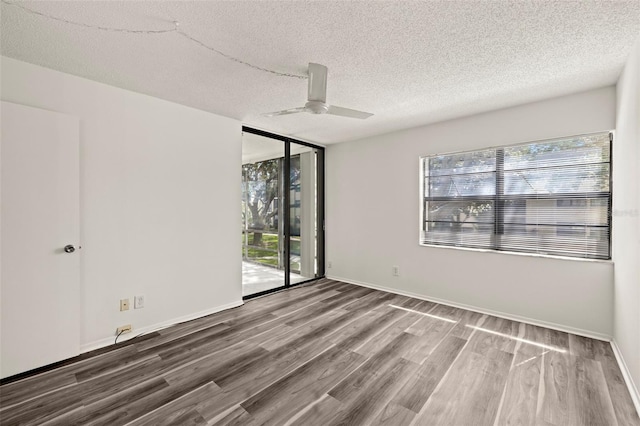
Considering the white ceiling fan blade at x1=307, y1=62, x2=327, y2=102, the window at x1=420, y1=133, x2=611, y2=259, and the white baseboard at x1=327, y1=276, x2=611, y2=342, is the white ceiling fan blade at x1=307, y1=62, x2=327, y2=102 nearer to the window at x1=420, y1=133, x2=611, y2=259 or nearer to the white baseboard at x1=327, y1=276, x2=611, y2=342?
the window at x1=420, y1=133, x2=611, y2=259

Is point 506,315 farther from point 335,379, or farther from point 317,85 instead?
point 317,85

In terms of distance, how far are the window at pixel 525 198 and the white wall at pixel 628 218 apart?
19 centimetres

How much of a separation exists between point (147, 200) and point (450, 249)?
A: 365cm

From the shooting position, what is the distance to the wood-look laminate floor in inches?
68.5

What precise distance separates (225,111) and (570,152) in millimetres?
3808

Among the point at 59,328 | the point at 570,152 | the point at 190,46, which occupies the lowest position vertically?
the point at 59,328

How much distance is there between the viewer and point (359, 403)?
6.07 ft

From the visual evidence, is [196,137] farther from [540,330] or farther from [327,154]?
[540,330]

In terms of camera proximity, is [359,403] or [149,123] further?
[149,123]

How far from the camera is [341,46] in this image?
199 cm

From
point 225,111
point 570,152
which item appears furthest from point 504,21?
point 225,111

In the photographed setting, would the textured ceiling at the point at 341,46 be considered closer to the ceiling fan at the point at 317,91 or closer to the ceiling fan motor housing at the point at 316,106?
the ceiling fan at the point at 317,91

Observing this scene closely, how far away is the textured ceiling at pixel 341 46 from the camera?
1.64m

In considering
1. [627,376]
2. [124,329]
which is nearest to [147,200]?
[124,329]
